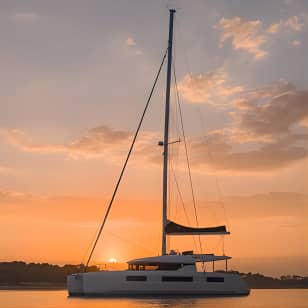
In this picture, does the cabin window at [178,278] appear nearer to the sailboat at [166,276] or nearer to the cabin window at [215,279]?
the sailboat at [166,276]

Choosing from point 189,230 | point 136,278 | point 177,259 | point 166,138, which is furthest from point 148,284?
point 166,138

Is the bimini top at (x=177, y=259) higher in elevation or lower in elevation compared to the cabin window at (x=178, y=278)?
higher

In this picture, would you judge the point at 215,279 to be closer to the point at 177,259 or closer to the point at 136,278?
the point at 177,259

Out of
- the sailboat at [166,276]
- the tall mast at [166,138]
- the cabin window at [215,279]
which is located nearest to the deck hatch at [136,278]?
the sailboat at [166,276]

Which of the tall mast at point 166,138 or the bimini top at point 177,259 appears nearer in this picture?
the bimini top at point 177,259

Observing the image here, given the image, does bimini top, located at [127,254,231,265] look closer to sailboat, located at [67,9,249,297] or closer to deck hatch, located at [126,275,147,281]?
sailboat, located at [67,9,249,297]

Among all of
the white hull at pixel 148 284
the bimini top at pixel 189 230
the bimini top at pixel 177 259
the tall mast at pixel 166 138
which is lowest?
the white hull at pixel 148 284

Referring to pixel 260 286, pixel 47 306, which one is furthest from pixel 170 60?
pixel 260 286

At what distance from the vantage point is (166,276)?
37719mm

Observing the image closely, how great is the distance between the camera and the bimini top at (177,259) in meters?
37.3

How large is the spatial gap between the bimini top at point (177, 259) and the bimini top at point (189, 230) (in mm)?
1387

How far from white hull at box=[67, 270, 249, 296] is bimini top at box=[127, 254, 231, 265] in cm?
63

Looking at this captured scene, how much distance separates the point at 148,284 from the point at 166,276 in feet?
3.92

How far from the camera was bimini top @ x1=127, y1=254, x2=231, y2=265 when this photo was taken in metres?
Answer: 37.3
